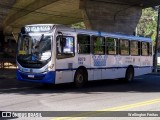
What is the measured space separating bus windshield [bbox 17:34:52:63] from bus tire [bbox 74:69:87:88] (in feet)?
6.70

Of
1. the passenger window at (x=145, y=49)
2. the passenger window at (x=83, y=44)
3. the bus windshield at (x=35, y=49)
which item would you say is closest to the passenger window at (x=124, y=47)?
the passenger window at (x=145, y=49)

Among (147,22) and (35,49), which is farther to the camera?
(147,22)

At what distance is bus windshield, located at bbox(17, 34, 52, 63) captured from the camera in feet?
56.9

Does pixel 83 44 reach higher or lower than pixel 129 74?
higher

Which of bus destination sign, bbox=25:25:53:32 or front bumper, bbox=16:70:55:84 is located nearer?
front bumper, bbox=16:70:55:84

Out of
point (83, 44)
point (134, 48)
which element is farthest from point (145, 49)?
point (83, 44)

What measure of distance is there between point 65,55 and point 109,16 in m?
25.6

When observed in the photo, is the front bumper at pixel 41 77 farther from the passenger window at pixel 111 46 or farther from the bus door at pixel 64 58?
the passenger window at pixel 111 46

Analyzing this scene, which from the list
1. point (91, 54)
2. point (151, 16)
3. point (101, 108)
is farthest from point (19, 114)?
point (151, 16)

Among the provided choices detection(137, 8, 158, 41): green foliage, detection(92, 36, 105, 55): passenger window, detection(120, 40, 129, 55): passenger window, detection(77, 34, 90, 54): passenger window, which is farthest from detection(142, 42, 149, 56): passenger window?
detection(137, 8, 158, 41): green foliage

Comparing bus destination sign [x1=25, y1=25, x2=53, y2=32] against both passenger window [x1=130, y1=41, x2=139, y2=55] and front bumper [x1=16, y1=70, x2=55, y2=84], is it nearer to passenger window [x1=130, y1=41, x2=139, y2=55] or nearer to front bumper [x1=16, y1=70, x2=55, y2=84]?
front bumper [x1=16, y1=70, x2=55, y2=84]

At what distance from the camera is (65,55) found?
17844mm

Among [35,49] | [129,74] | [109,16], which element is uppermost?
[109,16]

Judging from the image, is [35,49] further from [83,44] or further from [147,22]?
[147,22]
